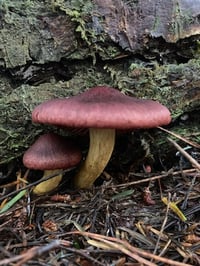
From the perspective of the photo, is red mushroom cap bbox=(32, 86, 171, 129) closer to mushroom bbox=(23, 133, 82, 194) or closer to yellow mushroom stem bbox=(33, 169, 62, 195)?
mushroom bbox=(23, 133, 82, 194)

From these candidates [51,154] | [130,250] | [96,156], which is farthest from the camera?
[96,156]

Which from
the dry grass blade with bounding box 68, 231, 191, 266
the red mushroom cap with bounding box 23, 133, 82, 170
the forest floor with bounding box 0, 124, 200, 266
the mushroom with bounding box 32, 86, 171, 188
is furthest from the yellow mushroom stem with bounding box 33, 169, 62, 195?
the dry grass blade with bounding box 68, 231, 191, 266

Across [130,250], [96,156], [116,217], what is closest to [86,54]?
[96,156]

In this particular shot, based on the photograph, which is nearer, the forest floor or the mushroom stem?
the forest floor

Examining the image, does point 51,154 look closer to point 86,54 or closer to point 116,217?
point 116,217

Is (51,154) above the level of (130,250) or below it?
above

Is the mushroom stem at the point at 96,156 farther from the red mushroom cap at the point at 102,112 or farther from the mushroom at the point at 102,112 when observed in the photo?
the red mushroom cap at the point at 102,112

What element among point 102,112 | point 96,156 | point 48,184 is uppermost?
point 102,112
